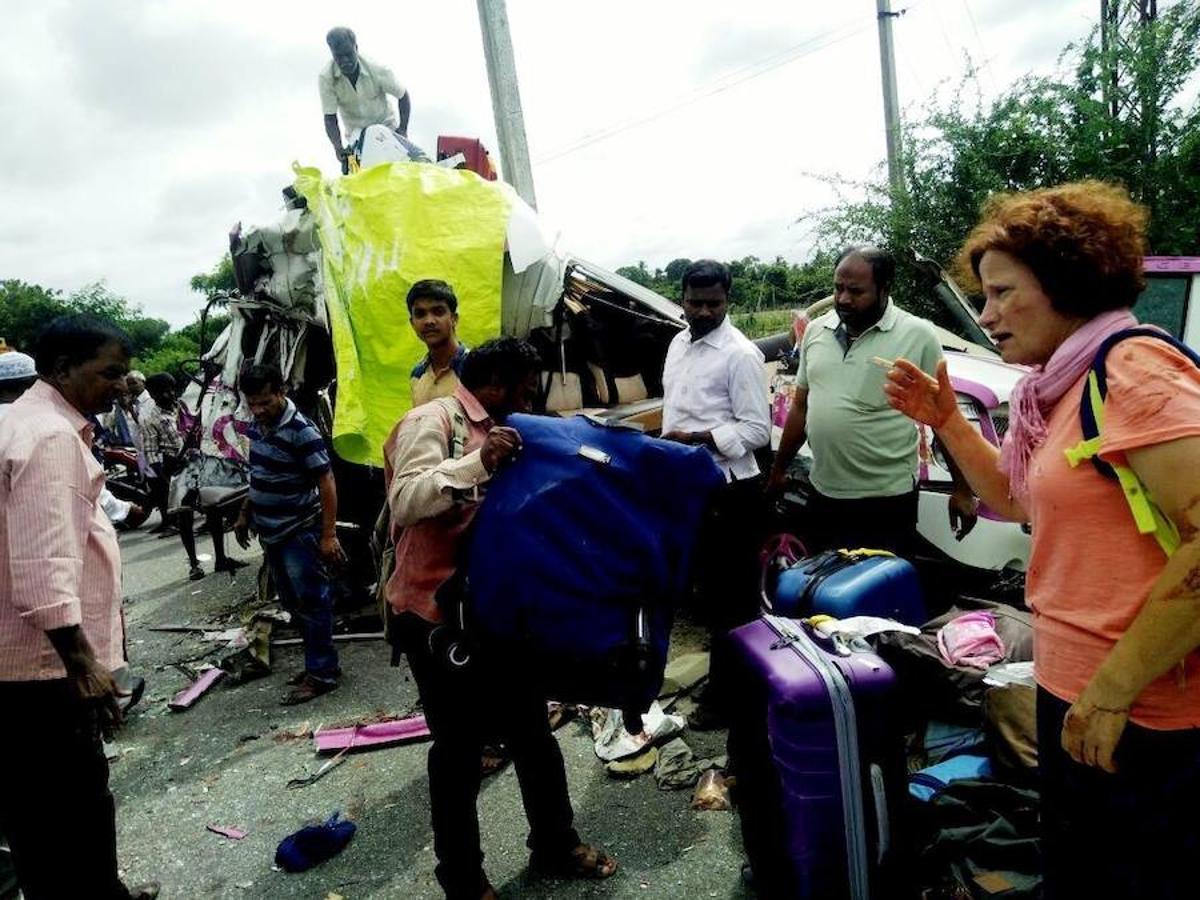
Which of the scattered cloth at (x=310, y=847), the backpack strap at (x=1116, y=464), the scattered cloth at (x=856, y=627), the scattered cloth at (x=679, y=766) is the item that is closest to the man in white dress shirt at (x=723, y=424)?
the scattered cloth at (x=679, y=766)

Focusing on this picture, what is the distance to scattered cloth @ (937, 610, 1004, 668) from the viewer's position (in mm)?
2635

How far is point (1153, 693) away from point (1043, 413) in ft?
1.81

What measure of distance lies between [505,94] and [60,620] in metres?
6.27

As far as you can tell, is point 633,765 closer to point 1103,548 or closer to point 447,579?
point 447,579

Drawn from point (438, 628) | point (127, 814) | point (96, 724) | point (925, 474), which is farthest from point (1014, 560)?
point (127, 814)

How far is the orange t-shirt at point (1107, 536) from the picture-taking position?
1.21m

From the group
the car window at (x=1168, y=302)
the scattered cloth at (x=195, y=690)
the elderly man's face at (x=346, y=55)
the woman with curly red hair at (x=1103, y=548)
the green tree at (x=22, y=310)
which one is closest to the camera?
the woman with curly red hair at (x=1103, y=548)

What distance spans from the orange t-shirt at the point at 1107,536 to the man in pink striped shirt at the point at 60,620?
235cm

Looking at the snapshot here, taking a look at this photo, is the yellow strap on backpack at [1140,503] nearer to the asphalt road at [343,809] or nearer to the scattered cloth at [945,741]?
the scattered cloth at [945,741]

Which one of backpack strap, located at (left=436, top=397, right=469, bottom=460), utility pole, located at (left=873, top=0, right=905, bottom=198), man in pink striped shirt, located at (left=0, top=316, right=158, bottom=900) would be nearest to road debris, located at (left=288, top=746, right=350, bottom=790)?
man in pink striped shirt, located at (left=0, top=316, right=158, bottom=900)

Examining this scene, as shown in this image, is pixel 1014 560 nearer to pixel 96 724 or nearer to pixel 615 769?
pixel 615 769

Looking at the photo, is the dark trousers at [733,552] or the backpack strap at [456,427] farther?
the dark trousers at [733,552]

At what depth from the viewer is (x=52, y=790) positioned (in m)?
2.16

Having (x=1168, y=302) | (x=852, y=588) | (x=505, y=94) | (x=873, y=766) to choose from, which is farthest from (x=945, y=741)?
(x=505, y=94)
